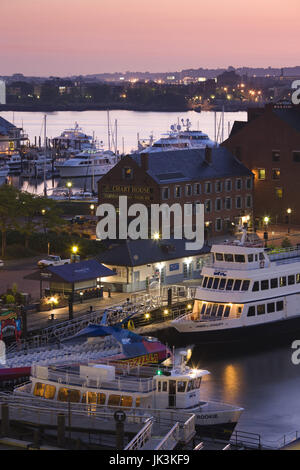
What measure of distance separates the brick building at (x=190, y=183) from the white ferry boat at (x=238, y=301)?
17498 mm

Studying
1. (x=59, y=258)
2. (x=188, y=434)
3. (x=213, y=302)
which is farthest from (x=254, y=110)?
(x=188, y=434)

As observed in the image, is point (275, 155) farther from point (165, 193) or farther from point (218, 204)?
point (165, 193)

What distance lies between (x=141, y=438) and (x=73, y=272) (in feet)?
67.9

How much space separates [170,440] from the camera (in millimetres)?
33125

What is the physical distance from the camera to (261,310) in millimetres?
51250

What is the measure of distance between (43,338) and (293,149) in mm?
35791

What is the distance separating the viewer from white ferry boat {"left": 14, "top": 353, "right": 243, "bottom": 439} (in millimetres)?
36344

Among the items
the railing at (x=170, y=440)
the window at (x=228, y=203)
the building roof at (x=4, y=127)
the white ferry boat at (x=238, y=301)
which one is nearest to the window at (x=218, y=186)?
the window at (x=228, y=203)

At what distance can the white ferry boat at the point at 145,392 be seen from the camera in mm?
36344

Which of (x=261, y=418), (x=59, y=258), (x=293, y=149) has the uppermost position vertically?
(x=293, y=149)

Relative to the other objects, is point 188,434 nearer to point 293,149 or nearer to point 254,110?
point 293,149

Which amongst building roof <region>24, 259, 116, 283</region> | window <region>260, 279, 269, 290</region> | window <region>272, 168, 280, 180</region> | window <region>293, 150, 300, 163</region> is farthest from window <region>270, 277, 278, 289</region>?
window <region>293, 150, 300, 163</region>

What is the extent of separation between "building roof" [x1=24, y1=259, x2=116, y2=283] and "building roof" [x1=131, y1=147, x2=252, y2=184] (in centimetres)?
1566

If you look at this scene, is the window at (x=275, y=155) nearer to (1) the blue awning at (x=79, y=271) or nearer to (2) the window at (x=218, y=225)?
(2) the window at (x=218, y=225)
